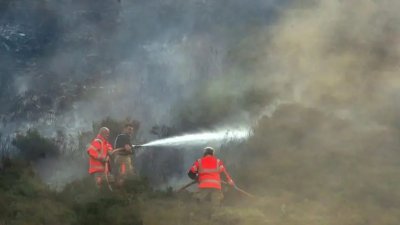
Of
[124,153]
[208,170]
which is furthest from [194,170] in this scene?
[124,153]

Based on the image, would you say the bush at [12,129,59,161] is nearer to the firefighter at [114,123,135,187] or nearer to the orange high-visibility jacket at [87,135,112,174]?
the firefighter at [114,123,135,187]

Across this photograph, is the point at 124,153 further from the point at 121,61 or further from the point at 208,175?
the point at 121,61

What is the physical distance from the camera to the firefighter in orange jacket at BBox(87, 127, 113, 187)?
479 inches

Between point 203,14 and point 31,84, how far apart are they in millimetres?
6943

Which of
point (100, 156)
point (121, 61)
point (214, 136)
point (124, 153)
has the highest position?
point (121, 61)

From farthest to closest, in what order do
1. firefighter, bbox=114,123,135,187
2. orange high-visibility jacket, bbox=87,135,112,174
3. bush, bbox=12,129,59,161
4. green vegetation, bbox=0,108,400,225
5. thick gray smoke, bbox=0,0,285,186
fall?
thick gray smoke, bbox=0,0,285,186, bush, bbox=12,129,59,161, firefighter, bbox=114,123,135,187, orange high-visibility jacket, bbox=87,135,112,174, green vegetation, bbox=0,108,400,225

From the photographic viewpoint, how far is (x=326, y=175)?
1474 centimetres

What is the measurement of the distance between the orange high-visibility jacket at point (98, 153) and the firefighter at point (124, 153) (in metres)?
0.31

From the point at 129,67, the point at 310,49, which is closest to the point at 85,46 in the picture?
the point at 129,67

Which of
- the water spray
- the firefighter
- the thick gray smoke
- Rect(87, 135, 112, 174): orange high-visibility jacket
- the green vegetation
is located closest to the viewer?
the green vegetation

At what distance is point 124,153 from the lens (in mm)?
12625

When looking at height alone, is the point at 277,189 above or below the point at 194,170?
below

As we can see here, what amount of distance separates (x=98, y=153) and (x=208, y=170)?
2.38 metres

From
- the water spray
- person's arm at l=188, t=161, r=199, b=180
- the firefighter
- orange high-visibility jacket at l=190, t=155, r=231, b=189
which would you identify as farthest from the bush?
orange high-visibility jacket at l=190, t=155, r=231, b=189
